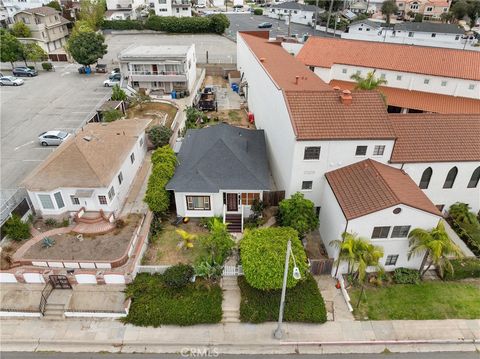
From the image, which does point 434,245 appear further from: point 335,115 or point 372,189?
point 335,115

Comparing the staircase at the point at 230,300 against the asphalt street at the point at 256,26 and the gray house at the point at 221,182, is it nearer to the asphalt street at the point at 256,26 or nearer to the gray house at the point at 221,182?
the gray house at the point at 221,182

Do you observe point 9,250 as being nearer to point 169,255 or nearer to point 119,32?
point 169,255

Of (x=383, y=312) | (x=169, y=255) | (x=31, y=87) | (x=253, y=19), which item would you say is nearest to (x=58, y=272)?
(x=169, y=255)

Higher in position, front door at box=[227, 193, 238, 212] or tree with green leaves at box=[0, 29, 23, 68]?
tree with green leaves at box=[0, 29, 23, 68]

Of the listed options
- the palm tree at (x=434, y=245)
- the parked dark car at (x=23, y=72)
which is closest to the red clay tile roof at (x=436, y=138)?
the palm tree at (x=434, y=245)

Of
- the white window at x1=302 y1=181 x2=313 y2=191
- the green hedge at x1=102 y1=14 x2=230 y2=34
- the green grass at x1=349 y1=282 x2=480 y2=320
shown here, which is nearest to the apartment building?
the green hedge at x1=102 y1=14 x2=230 y2=34

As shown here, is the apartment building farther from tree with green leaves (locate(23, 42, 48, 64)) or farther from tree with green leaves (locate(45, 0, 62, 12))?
tree with green leaves (locate(45, 0, 62, 12))
